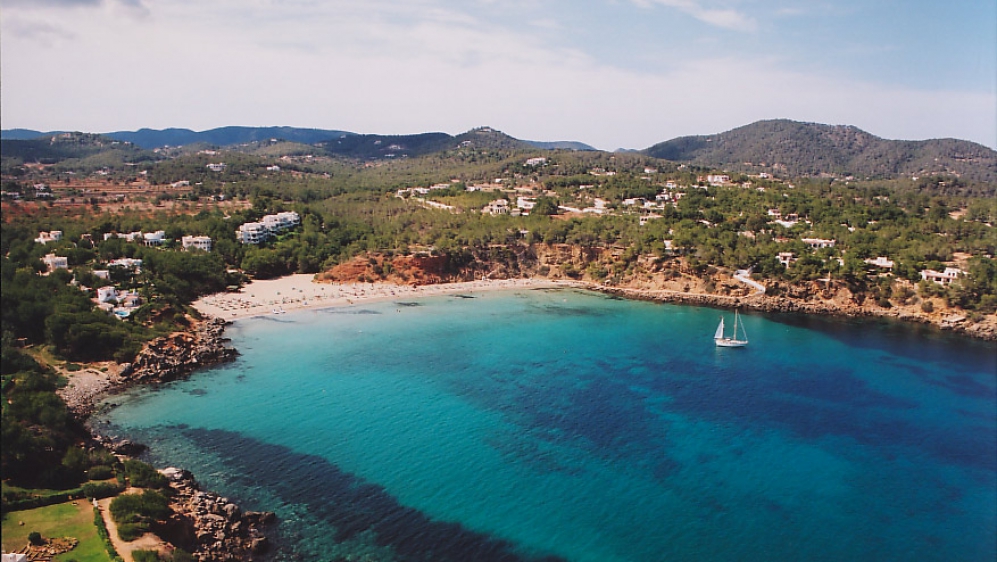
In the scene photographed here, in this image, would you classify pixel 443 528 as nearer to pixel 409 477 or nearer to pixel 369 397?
pixel 409 477

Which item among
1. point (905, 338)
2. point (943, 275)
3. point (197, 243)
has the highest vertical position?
point (943, 275)

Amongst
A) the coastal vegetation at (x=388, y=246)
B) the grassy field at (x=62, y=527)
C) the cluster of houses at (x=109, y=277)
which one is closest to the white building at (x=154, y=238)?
the coastal vegetation at (x=388, y=246)

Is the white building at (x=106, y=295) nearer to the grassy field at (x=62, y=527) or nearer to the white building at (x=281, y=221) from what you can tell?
the grassy field at (x=62, y=527)

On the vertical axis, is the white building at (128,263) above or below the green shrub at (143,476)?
above

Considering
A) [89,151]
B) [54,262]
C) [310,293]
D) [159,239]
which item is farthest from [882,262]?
[89,151]

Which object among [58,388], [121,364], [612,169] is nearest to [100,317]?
[121,364]

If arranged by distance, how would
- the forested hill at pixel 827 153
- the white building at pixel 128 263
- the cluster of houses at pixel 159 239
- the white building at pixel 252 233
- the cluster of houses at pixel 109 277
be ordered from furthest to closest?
the forested hill at pixel 827 153
the white building at pixel 252 233
the cluster of houses at pixel 159 239
the white building at pixel 128 263
the cluster of houses at pixel 109 277

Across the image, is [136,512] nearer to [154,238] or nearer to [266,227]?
[154,238]

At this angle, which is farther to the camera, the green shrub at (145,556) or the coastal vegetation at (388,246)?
the coastal vegetation at (388,246)
